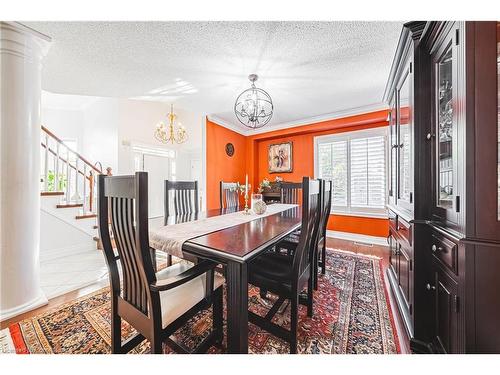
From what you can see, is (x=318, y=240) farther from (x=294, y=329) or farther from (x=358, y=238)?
(x=358, y=238)

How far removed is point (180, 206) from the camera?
2.27m

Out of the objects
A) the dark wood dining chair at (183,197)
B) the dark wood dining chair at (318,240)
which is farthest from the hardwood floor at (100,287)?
the dark wood dining chair at (183,197)

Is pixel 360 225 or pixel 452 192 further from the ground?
pixel 452 192

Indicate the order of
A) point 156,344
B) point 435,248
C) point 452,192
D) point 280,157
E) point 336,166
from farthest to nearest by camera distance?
point 280,157 → point 336,166 → point 435,248 → point 452,192 → point 156,344

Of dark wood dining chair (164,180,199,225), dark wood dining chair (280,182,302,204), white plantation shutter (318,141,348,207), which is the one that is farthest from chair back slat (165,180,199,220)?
white plantation shutter (318,141,348,207)

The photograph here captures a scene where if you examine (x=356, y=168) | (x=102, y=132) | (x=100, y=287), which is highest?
(x=102, y=132)

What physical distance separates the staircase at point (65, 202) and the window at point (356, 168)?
4366 mm

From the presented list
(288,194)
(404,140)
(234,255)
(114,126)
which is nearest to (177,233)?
(234,255)

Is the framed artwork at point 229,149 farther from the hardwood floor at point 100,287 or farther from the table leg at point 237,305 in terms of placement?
the table leg at point 237,305

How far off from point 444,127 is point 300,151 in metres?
3.28

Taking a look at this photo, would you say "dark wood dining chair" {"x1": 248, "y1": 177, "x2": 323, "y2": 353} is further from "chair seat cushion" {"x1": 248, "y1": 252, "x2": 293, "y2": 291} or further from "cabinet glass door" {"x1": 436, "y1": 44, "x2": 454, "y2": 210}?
"cabinet glass door" {"x1": 436, "y1": 44, "x2": 454, "y2": 210}

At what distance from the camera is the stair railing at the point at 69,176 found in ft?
10.8

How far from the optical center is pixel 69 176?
345 centimetres

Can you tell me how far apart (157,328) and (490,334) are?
1.40 meters
